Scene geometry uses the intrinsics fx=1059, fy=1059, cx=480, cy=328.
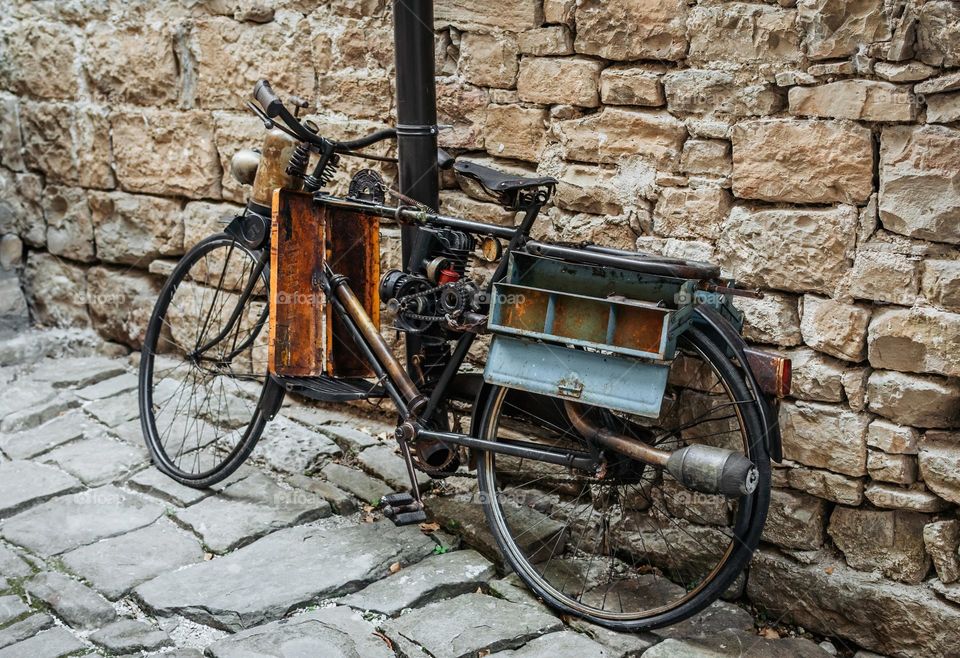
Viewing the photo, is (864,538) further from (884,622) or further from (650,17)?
(650,17)

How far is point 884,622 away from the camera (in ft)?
10.8

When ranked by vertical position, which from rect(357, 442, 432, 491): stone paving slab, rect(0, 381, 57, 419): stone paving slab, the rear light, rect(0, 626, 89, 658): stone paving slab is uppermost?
the rear light

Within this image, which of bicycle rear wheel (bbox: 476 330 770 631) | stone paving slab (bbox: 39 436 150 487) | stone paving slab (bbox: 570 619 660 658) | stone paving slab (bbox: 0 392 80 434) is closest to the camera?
stone paving slab (bbox: 570 619 660 658)

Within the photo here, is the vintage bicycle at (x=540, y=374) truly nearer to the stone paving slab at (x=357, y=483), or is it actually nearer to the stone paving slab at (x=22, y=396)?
the stone paving slab at (x=357, y=483)

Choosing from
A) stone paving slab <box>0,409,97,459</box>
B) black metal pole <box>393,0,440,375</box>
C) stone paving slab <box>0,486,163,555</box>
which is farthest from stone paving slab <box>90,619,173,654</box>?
stone paving slab <box>0,409,97,459</box>

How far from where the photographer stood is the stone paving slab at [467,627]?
320cm

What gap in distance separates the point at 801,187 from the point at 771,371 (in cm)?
59

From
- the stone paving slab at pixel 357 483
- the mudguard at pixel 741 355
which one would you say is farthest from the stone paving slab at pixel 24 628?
the mudguard at pixel 741 355

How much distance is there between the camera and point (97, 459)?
4676 millimetres

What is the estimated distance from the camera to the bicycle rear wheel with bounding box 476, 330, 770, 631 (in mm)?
3361

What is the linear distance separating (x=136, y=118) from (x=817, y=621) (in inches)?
162

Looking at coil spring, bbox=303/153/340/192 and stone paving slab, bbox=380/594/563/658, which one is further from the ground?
coil spring, bbox=303/153/340/192

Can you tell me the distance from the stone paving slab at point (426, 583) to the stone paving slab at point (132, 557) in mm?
725

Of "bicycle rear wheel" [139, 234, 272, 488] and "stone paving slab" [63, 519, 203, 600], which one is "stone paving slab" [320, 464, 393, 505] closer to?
"bicycle rear wheel" [139, 234, 272, 488]
